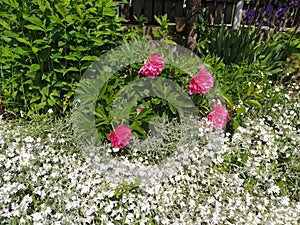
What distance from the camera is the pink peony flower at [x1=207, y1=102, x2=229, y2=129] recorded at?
2.93 meters

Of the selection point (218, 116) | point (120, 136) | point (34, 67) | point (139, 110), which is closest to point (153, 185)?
point (120, 136)

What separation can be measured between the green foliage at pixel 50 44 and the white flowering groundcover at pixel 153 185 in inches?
11.4

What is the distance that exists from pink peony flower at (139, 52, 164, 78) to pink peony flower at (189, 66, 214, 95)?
328 mm

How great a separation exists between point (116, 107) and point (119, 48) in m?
0.54

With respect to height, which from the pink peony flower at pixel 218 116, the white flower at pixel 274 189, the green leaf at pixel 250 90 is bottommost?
the white flower at pixel 274 189

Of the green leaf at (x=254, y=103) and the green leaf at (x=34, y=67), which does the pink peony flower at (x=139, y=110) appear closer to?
the green leaf at (x=34, y=67)

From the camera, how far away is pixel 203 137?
2918mm

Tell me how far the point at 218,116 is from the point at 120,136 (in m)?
A: 0.89

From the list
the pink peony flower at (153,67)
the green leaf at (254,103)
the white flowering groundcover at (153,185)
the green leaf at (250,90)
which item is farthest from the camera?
the green leaf at (250,90)

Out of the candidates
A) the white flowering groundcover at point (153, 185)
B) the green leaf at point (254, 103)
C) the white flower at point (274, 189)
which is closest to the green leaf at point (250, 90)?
the green leaf at point (254, 103)

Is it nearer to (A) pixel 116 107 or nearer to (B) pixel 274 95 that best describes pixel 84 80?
(A) pixel 116 107

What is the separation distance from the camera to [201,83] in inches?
113

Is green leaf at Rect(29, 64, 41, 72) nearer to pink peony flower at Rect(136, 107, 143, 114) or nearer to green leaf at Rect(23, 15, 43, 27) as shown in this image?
green leaf at Rect(23, 15, 43, 27)

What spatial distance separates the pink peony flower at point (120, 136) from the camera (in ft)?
8.59
